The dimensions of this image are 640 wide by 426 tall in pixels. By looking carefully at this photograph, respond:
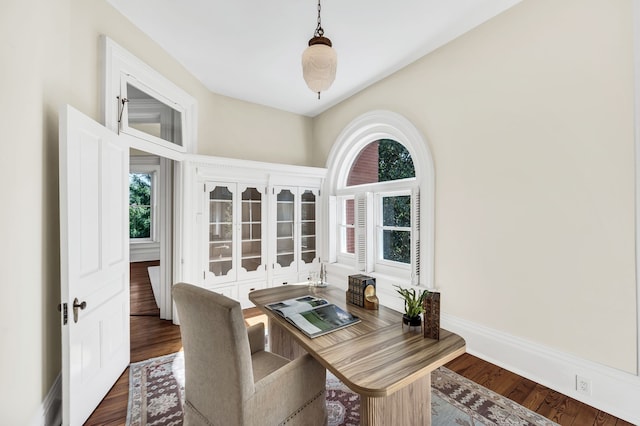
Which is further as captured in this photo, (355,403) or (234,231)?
(234,231)

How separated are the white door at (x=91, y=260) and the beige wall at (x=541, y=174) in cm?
289

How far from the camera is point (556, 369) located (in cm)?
204

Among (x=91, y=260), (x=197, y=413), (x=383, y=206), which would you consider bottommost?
(x=197, y=413)

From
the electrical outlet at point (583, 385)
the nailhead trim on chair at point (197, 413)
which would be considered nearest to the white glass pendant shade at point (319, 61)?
the nailhead trim on chair at point (197, 413)

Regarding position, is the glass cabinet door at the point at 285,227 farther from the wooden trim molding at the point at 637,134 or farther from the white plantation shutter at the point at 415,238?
the wooden trim molding at the point at 637,134

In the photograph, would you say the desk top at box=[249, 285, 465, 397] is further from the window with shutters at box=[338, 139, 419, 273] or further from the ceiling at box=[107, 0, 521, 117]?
the ceiling at box=[107, 0, 521, 117]

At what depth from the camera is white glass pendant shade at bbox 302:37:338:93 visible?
1.68 meters

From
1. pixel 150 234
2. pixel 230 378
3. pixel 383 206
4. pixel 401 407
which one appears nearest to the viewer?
pixel 230 378

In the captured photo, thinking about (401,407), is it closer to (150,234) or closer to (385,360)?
(385,360)

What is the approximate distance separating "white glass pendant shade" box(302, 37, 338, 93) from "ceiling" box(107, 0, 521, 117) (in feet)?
2.43

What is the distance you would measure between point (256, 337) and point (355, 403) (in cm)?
85

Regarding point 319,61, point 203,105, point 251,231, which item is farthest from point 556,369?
point 203,105

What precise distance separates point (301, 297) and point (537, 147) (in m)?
2.15

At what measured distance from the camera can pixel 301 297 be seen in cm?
203
